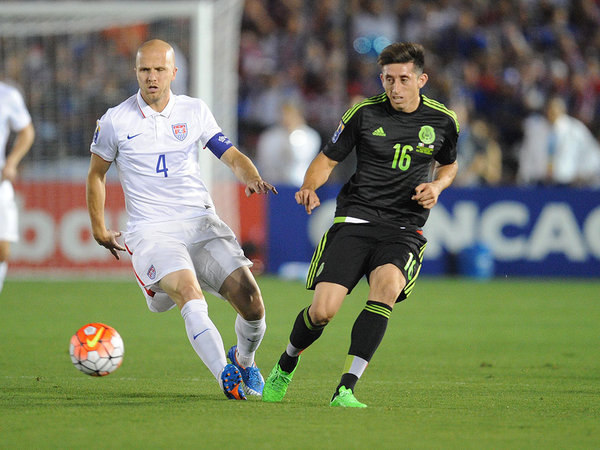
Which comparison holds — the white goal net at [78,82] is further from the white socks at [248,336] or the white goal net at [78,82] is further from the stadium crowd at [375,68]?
the white socks at [248,336]

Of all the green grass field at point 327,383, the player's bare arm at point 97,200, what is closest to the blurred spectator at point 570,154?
the green grass field at point 327,383

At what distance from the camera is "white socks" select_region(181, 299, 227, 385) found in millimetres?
6145

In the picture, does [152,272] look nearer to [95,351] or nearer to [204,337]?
[204,337]

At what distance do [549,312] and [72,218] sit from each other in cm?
763

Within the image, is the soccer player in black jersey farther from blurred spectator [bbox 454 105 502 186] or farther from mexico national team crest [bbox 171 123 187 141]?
blurred spectator [bbox 454 105 502 186]

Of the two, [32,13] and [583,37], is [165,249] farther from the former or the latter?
[583,37]

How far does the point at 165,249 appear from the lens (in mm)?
6453

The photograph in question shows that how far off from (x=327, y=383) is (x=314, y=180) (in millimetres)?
1506

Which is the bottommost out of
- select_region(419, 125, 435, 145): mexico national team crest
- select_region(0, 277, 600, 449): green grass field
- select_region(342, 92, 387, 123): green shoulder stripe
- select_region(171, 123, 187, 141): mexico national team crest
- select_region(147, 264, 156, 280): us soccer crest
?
select_region(0, 277, 600, 449): green grass field

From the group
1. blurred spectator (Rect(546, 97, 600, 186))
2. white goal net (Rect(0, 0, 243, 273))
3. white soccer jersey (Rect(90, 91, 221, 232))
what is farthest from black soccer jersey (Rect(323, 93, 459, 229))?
blurred spectator (Rect(546, 97, 600, 186))

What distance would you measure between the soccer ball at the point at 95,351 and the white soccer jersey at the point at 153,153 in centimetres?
79

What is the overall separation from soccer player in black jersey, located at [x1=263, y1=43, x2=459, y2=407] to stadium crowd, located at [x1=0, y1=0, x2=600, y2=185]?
33.4 feet

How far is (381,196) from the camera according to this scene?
21.3 feet

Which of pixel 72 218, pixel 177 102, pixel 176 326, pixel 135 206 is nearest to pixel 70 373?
pixel 135 206
